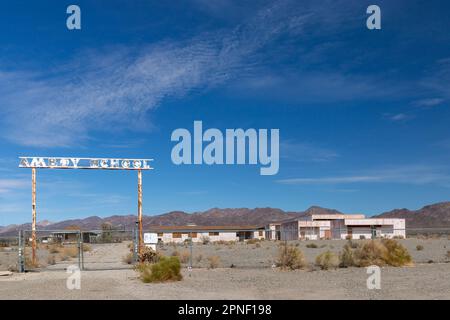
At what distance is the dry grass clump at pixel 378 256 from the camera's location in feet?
81.0

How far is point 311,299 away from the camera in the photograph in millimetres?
14648

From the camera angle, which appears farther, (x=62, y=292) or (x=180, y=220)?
(x=180, y=220)

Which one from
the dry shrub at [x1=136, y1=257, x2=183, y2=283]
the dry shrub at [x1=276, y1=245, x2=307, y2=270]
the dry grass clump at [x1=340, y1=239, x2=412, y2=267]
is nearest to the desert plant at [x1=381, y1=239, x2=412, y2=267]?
the dry grass clump at [x1=340, y1=239, x2=412, y2=267]

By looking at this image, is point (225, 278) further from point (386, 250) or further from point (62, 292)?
point (386, 250)

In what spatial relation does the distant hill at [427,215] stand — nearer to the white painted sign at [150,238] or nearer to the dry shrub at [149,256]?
the white painted sign at [150,238]

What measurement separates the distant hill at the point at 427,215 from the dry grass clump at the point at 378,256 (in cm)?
13138

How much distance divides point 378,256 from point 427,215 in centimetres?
14944

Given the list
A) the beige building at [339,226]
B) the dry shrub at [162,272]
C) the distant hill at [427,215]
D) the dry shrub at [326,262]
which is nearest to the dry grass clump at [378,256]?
the dry shrub at [326,262]

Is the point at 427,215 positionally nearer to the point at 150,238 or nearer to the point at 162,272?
the point at 150,238

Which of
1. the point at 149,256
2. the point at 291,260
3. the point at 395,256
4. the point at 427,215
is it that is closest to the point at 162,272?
the point at 291,260

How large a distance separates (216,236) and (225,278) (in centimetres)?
7629

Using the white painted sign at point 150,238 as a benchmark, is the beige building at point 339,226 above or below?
below

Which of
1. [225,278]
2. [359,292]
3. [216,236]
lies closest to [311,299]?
[359,292]
